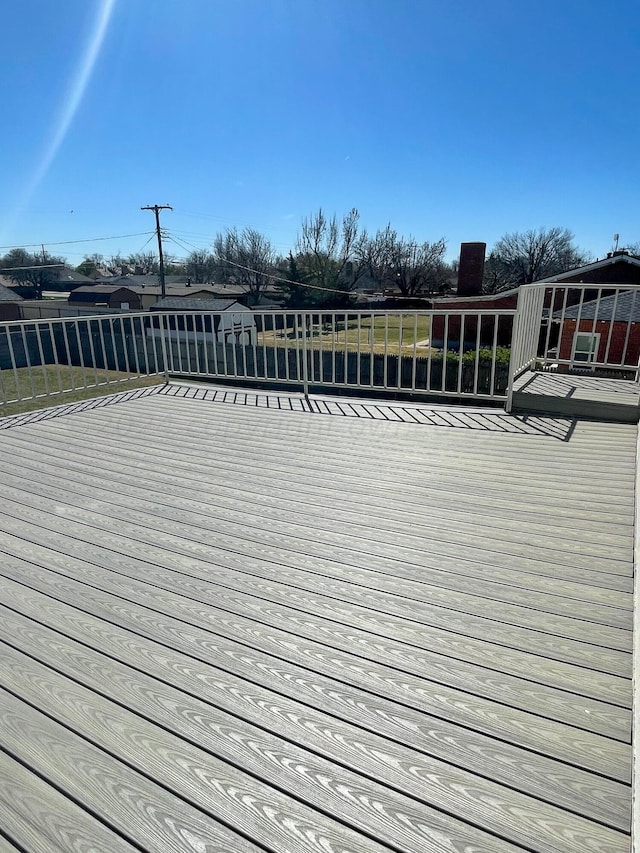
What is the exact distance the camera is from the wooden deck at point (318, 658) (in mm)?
910

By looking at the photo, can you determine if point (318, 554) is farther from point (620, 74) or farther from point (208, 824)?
point (620, 74)

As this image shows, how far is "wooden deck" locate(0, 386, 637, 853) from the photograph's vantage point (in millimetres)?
910

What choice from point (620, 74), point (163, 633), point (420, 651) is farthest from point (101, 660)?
point (620, 74)

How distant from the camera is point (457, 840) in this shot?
2.81ft

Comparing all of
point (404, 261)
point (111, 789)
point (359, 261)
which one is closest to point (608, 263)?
point (404, 261)

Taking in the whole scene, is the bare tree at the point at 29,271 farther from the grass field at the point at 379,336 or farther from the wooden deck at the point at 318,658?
the wooden deck at the point at 318,658

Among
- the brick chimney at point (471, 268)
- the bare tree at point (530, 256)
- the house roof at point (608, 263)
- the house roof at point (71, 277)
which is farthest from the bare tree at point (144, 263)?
the house roof at point (608, 263)

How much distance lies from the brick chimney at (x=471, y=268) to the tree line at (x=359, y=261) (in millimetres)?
9632

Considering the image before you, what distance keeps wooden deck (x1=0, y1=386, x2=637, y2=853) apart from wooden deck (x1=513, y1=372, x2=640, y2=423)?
1093 mm

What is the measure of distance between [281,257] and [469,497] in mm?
37022

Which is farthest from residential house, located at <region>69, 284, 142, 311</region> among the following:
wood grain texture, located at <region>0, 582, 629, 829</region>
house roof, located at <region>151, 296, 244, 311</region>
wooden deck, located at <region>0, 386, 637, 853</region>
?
wood grain texture, located at <region>0, 582, 629, 829</region>

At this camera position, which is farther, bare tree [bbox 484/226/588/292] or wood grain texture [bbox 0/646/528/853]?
bare tree [bbox 484/226/588/292]

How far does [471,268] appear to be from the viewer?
21562 millimetres

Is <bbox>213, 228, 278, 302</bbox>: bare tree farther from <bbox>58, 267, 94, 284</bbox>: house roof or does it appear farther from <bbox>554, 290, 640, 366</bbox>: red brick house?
<bbox>554, 290, 640, 366</bbox>: red brick house
